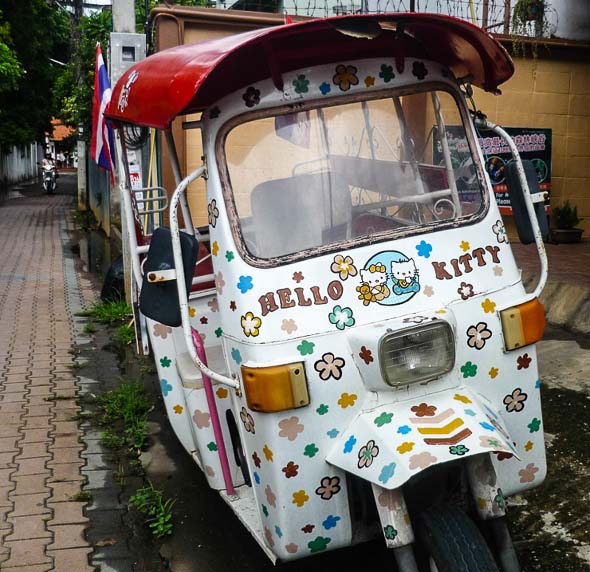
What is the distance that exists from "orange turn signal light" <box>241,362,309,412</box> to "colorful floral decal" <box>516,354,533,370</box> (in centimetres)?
90

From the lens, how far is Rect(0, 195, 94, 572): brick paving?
13.1ft

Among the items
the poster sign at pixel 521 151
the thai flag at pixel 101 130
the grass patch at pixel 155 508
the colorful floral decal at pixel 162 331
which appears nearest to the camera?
the grass patch at pixel 155 508

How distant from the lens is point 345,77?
3.28 meters

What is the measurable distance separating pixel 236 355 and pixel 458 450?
924 millimetres

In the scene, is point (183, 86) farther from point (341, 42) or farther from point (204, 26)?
point (204, 26)

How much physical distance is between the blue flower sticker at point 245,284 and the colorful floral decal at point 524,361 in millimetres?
1114

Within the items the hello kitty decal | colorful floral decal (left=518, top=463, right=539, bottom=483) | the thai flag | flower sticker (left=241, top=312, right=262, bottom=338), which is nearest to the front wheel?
colorful floral decal (left=518, top=463, right=539, bottom=483)

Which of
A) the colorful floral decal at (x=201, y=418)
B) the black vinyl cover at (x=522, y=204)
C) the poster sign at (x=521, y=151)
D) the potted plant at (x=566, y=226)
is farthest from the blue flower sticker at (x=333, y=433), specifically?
the potted plant at (x=566, y=226)

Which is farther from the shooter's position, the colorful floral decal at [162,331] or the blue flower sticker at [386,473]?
the colorful floral decal at [162,331]

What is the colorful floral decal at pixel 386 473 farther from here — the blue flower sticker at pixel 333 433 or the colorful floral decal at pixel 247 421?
the colorful floral decal at pixel 247 421

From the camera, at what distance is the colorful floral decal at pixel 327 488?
3039 mm

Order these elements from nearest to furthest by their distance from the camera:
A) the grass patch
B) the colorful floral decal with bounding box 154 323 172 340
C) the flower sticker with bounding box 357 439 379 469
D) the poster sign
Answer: the flower sticker with bounding box 357 439 379 469 < the grass patch < the colorful floral decal with bounding box 154 323 172 340 < the poster sign

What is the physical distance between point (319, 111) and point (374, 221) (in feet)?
1.65

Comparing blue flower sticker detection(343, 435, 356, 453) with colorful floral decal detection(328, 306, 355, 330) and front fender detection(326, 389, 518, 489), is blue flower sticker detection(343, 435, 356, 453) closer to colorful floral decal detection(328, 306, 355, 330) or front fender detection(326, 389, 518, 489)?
front fender detection(326, 389, 518, 489)
